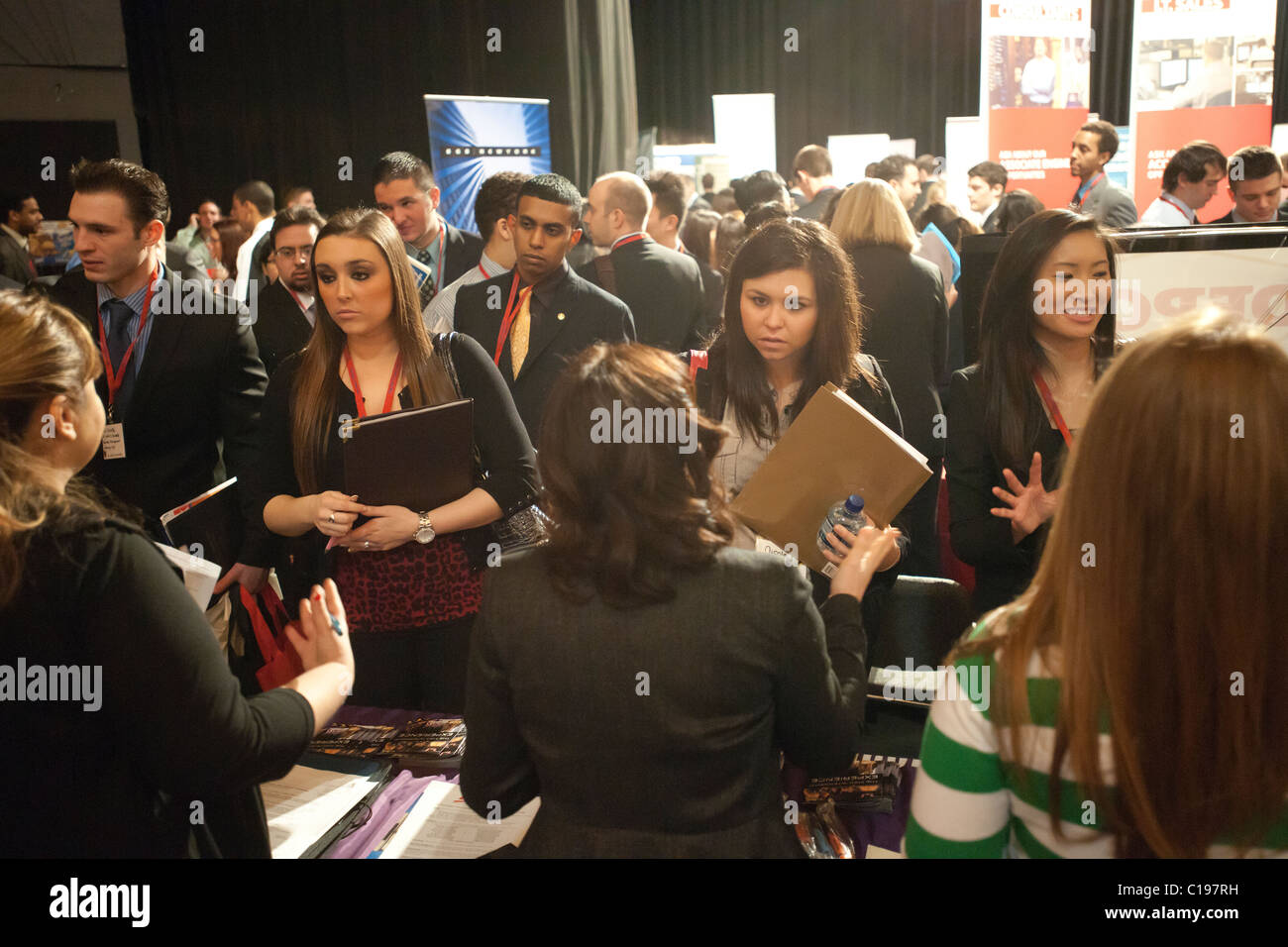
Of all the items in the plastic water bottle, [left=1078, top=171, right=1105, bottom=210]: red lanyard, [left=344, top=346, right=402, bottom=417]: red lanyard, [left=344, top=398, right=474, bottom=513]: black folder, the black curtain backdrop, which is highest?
the black curtain backdrop

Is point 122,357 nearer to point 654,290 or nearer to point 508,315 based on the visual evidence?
point 508,315

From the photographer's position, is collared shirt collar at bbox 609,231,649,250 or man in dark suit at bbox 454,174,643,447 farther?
collared shirt collar at bbox 609,231,649,250

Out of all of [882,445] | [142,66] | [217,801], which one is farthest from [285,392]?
[142,66]

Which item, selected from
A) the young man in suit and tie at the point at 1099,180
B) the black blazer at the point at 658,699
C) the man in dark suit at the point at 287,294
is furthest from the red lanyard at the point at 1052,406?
the young man in suit and tie at the point at 1099,180

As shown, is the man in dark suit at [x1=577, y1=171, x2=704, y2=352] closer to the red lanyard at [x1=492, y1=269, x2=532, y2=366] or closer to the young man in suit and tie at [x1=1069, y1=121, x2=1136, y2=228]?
the red lanyard at [x1=492, y1=269, x2=532, y2=366]

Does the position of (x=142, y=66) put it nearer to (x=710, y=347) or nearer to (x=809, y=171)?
(x=809, y=171)

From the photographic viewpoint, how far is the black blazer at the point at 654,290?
Result: 12.5 ft

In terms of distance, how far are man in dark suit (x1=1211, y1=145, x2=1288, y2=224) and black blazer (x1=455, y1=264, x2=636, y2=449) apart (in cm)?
336

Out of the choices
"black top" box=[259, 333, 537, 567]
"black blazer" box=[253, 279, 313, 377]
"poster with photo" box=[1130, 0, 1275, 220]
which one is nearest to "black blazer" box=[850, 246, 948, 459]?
"black top" box=[259, 333, 537, 567]

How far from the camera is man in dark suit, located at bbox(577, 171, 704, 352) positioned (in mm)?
3826

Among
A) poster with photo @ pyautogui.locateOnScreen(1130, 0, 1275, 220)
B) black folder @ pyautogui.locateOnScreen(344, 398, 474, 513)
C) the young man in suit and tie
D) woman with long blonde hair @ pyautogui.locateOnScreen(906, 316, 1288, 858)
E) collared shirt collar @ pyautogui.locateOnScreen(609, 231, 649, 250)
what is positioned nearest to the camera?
woman with long blonde hair @ pyautogui.locateOnScreen(906, 316, 1288, 858)

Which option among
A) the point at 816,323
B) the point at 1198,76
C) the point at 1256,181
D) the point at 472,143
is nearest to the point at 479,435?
the point at 816,323

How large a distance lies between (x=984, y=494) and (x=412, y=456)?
116 cm

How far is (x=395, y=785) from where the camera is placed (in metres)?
1.61
